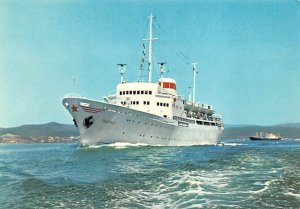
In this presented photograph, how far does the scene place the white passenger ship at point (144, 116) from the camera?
4100 centimetres

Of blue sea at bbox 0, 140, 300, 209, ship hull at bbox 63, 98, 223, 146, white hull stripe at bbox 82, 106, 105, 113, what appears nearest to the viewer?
blue sea at bbox 0, 140, 300, 209

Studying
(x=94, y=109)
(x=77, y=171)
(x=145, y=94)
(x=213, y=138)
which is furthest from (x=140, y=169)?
(x=213, y=138)

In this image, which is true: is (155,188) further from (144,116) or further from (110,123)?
(144,116)

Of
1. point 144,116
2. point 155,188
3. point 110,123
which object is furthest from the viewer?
point 144,116

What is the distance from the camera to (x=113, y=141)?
42125 millimetres

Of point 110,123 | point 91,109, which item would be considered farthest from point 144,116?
point 91,109

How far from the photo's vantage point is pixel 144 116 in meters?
43.7

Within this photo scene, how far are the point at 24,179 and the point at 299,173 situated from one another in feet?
44.1

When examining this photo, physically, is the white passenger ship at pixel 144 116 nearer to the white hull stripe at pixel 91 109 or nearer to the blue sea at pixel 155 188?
the white hull stripe at pixel 91 109

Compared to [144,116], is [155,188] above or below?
below

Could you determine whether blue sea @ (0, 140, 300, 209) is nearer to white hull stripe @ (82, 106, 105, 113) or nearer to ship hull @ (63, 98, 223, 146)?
white hull stripe @ (82, 106, 105, 113)

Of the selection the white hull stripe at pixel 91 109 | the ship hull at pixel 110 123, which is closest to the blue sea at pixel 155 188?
the white hull stripe at pixel 91 109

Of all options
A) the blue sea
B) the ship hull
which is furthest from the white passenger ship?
the blue sea

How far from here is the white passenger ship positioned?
41.0 m
